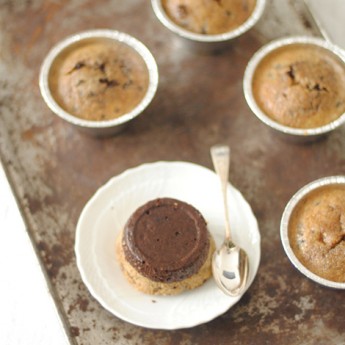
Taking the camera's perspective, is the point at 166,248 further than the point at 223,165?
No

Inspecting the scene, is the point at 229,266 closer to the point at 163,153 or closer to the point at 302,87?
the point at 163,153

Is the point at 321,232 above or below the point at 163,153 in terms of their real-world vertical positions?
below

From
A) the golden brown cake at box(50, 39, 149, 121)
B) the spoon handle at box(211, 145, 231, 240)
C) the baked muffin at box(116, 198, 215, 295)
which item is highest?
the golden brown cake at box(50, 39, 149, 121)

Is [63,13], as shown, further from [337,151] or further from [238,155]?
[337,151]

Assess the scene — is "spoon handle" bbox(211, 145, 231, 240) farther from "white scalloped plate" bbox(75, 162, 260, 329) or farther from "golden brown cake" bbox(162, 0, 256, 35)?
"golden brown cake" bbox(162, 0, 256, 35)

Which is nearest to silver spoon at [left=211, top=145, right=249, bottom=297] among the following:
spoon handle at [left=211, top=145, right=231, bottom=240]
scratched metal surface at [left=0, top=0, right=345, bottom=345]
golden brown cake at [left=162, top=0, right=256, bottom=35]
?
spoon handle at [left=211, top=145, right=231, bottom=240]

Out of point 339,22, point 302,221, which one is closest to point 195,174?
point 302,221

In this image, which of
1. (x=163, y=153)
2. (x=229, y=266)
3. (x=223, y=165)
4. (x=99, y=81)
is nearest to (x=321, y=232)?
(x=229, y=266)
